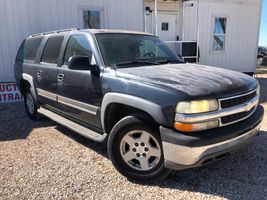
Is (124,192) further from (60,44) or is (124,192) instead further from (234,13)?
(234,13)

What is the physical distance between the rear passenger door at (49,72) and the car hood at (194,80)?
1.64 meters

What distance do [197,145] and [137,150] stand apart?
2.74ft

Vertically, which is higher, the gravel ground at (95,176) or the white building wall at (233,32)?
the white building wall at (233,32)

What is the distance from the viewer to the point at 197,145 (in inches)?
105

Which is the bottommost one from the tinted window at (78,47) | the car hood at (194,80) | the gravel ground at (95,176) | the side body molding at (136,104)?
the gravel ground at (95,176)

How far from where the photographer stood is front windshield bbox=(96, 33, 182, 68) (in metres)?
3.78

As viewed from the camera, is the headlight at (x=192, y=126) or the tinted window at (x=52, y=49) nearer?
the headlight at (x=192, y=126)


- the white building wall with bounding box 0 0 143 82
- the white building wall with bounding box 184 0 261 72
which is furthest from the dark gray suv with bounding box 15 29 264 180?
the white building wall with bounding box 184 0 261 72

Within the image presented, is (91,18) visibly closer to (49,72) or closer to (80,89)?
(49,72)

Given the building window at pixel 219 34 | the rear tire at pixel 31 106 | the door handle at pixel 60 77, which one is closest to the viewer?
the door handle at pixel 60 77

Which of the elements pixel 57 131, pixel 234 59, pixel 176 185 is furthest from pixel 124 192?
pixel 234 59

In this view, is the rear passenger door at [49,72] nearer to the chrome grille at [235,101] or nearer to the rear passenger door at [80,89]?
the rear passenger door at [80,89]

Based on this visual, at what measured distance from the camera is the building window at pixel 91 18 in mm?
9312

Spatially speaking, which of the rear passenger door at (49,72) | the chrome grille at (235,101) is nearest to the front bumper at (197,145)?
the chrome grille at (235,101)
